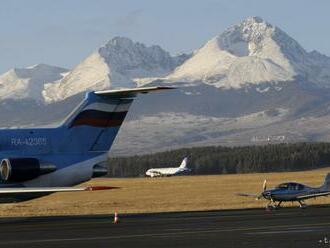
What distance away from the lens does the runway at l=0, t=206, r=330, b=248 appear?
32.1m

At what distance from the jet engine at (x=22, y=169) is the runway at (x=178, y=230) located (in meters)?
2.01

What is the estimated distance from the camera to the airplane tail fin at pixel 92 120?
45938 millimetres

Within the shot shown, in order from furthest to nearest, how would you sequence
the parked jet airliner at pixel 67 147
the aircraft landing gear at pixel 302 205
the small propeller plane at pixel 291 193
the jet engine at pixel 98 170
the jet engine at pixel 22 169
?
the small propeller plane at pixel 291 193, the aircraft landing gear at pixel 302 205, the jet engine at pixel 98 170, the parked jet airliner at pixel 67 147, the jet engine at pixel 22 169

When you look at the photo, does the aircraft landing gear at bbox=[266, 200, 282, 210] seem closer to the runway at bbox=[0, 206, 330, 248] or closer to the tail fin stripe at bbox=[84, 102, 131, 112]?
the runway at bbox=[0, 206, 330, 248]

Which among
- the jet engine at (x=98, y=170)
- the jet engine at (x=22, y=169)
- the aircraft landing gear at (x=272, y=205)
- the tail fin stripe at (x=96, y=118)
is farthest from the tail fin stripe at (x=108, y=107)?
the aircraft landing gear at (x=272, y=205)

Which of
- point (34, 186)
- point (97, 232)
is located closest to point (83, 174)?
point (34, 186)

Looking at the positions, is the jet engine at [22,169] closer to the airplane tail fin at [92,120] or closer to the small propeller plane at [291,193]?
the airplane tail fin at [92,120]

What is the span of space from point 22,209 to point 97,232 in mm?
20106

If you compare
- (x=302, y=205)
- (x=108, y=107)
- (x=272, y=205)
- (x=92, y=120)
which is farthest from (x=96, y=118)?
(x=302, y=205)

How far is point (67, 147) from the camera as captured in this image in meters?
46.0

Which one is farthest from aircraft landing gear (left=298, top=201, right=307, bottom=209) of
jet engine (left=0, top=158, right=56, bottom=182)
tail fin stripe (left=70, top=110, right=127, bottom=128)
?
jet engine (left=0, top=158, right=56, bottom=182)

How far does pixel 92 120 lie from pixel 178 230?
10.8 m

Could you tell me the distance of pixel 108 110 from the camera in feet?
151

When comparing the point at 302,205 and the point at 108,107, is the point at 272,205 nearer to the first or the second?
the point at 302,205
